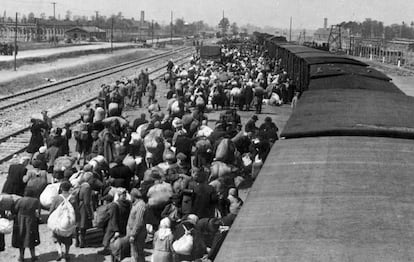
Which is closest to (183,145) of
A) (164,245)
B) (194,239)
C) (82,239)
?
(82,239)

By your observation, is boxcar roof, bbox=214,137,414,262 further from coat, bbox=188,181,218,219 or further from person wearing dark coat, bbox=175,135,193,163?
person wearing dark coat, bbox=175,135,193,163

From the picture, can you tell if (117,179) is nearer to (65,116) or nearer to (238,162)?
(238,162)

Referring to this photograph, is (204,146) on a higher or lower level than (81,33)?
lower

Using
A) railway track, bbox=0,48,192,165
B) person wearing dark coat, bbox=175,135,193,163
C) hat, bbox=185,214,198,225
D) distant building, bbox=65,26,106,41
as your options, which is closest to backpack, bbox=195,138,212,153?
person wearing dark coat, bbox=175,135,193,163

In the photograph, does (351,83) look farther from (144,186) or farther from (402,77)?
(402,77)

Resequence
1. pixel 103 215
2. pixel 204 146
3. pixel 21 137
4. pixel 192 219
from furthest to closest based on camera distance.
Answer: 1. pixel 21 137
2. pixel 204 146
3. pixel 103 215
4. pixel 192 219

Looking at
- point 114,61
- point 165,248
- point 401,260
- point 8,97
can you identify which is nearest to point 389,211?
point 401,260

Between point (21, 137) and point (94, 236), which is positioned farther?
point (21, 137)

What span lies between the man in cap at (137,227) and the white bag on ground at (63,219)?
903mm

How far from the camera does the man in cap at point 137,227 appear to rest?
7.37 metres

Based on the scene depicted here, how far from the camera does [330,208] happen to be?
15.5 feet

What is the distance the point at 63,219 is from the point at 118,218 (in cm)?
79

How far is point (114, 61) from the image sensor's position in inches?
2406

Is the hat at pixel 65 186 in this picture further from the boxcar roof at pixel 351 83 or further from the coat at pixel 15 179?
the boxcar roof at pixel 351 83
